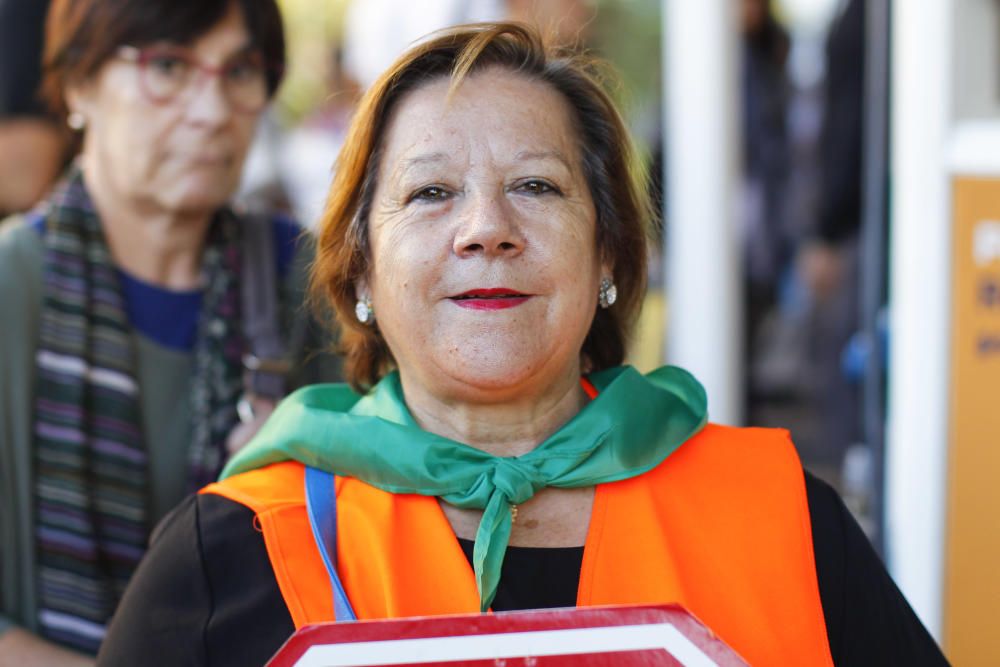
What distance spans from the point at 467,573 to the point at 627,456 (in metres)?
0.35

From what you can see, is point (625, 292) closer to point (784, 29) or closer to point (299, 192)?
point (784, 29)

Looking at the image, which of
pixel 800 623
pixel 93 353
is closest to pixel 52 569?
pixel 93 353

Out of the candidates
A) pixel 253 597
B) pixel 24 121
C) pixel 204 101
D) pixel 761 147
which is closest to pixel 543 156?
pixel 253 597

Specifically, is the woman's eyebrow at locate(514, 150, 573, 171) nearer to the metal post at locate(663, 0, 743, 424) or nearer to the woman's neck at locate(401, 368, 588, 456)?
the woman's neck at locate(401, 368, 588, 456)

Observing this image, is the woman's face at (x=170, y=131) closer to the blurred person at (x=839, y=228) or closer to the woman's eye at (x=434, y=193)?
the woman's eye at (x=434, y=193)

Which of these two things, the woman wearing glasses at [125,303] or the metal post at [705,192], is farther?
the metal post at [705,192]

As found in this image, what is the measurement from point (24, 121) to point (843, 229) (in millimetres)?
3117

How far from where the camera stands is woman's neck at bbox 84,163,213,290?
294 centimetres

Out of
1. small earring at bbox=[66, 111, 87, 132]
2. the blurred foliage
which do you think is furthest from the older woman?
the blurred foliage

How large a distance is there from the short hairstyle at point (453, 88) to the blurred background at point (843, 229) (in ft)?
0.50

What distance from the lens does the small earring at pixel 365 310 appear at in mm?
2250

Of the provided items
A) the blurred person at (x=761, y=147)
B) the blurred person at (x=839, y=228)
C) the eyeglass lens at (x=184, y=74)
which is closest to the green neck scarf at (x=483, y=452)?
the eyeglass lens at (x=184, y=74)

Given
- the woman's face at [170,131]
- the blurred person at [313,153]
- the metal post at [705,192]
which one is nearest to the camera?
the woman's face at [170,131]

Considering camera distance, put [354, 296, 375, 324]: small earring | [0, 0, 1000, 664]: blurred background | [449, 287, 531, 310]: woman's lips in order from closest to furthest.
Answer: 1. [449, 287, 531, 310]: woman's lips
2. [354, 296, 375, 324]: small earring
3. [0, 0, 1000, 664]: blurred background
